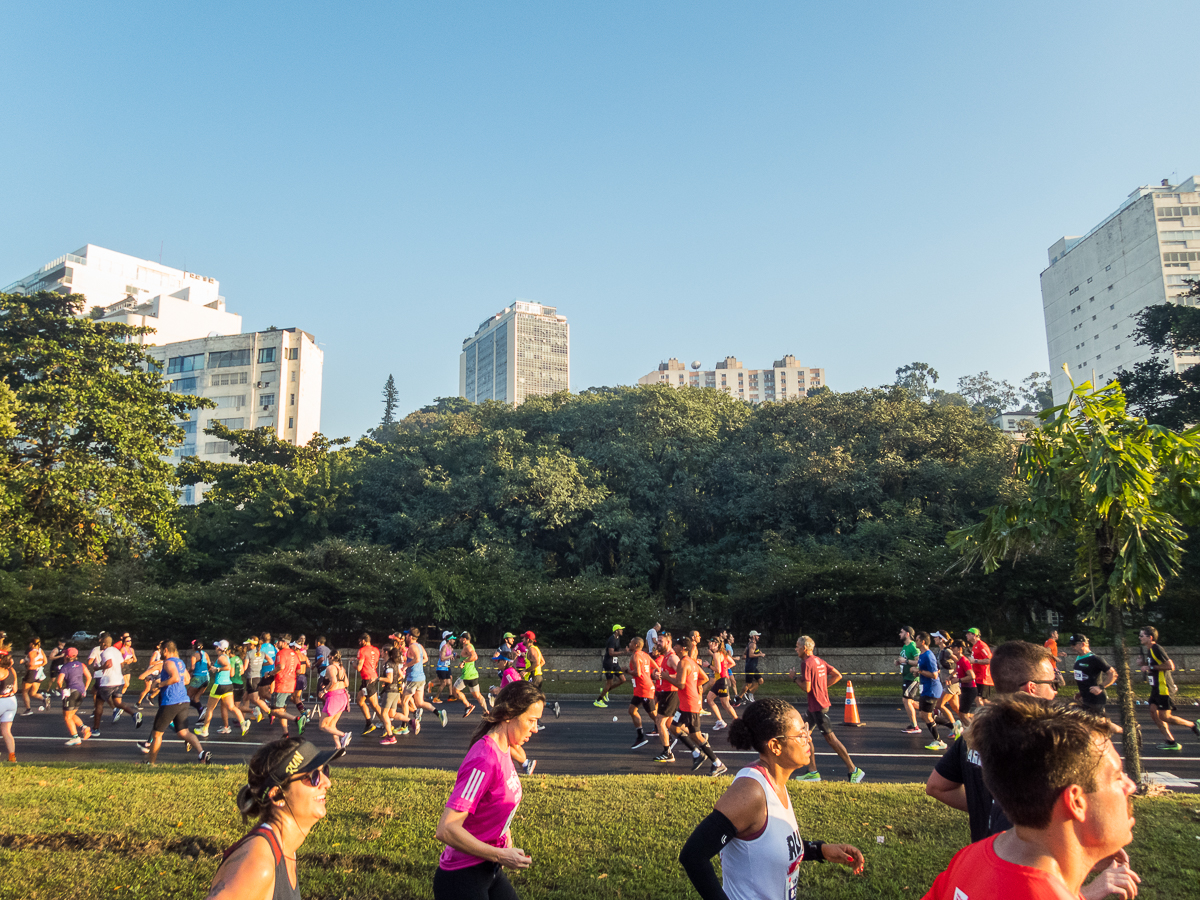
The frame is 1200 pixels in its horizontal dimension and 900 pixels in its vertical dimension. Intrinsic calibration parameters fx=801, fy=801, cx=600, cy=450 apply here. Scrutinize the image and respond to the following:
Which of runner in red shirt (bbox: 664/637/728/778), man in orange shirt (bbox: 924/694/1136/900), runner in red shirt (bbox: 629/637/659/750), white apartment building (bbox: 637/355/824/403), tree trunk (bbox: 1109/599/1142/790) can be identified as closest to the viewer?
man in orange shirt (bbox: 924/694/1136/900)

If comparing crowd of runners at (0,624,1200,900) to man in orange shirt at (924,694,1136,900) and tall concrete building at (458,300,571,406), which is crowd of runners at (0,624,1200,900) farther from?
tall concrete building at (458,300,571,406)

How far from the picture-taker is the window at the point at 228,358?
81.5m

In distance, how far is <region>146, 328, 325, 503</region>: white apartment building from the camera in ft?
266

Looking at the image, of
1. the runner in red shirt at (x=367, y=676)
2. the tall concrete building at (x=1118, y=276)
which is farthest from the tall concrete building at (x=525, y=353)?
the runner in red shirt at (x=367, y=676)

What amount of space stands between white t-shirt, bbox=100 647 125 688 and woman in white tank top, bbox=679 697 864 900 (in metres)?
15.5

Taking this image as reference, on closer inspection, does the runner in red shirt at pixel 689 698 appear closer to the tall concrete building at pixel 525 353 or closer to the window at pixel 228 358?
the window at pixel 228 358

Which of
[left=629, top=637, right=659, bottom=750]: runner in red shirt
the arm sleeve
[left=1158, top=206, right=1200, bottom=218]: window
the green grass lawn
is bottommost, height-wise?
the green grass lawn

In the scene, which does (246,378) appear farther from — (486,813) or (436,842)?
(486,813)

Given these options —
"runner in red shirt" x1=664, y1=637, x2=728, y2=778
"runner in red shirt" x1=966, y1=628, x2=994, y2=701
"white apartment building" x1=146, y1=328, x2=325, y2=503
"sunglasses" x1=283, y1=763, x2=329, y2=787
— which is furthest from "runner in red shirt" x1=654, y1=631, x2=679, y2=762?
"white apartment building" x1=146, y1=328, x2=325, y2=503

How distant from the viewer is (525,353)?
6220 inches

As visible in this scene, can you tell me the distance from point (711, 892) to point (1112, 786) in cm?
156

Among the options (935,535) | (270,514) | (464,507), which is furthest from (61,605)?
(935,535)

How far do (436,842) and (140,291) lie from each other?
112 m

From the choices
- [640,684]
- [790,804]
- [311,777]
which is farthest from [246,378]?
[790,804]
